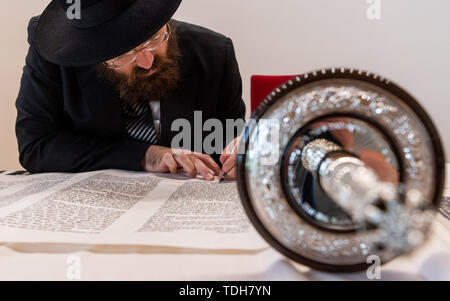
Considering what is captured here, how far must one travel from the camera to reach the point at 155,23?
664 mm

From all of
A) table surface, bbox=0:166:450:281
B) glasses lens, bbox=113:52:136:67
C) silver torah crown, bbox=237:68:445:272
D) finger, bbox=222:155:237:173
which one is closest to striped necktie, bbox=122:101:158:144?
glasses lens, bbox=113:52:136:67

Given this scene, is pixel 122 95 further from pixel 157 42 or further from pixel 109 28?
pixel 109 28

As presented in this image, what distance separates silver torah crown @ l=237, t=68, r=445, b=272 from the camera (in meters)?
0.31

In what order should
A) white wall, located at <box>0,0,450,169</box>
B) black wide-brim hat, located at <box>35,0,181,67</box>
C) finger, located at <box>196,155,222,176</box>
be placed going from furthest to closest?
white wall, located at <box>0,0,450,169</box>
finger, located at <box>196,155,222,176</box>
black wide-brim hat, located at <box>35,0,181,67</box>

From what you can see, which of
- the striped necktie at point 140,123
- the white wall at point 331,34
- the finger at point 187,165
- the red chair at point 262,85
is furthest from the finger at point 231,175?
the white wall at point 331,34

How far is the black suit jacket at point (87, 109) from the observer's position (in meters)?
0.93

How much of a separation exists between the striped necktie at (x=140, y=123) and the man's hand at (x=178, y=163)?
0.47 ft

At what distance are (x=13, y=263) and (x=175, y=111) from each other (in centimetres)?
70

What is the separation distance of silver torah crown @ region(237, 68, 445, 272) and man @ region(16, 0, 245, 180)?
17.4 inches

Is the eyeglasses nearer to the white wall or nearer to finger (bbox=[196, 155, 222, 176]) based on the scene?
finger (bbox=[196, 155, 222, 176])

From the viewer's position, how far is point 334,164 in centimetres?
34

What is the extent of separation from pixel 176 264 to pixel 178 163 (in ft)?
1.69

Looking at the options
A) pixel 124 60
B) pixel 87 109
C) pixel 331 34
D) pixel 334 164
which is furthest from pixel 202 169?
pixel 331 34
